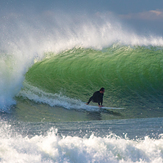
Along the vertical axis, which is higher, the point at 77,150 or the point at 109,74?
the point at 109,74

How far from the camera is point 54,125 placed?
5.96 meters

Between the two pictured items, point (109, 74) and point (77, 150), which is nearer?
point (77, 150)

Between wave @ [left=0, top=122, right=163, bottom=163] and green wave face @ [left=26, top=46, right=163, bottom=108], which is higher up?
green wave face @ [left=26, top=46, right=163, bottom=108]

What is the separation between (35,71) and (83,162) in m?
9.47

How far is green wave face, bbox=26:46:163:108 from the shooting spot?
32.9 ft

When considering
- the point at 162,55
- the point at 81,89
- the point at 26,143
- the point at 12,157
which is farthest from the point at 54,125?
the point at 162,55

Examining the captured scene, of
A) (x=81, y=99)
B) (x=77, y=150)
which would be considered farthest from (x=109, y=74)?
(x=77, y=150)

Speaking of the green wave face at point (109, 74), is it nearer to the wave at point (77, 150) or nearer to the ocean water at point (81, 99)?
the ocean water at point (81, 99)

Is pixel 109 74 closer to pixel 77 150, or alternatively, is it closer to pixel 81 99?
pixel 81 99

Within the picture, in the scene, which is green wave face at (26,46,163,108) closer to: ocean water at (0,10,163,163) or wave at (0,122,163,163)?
ocean water at (0,10,163,163)

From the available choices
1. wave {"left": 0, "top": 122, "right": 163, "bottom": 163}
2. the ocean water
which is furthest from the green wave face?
wave {"left": 0, "top": 122, "right": 163, "bottom": 163}

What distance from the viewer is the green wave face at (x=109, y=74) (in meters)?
10.0

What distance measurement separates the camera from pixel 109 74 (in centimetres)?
1212

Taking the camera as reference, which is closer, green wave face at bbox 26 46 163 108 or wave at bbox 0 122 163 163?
wave at bbox 0 122 163 163
